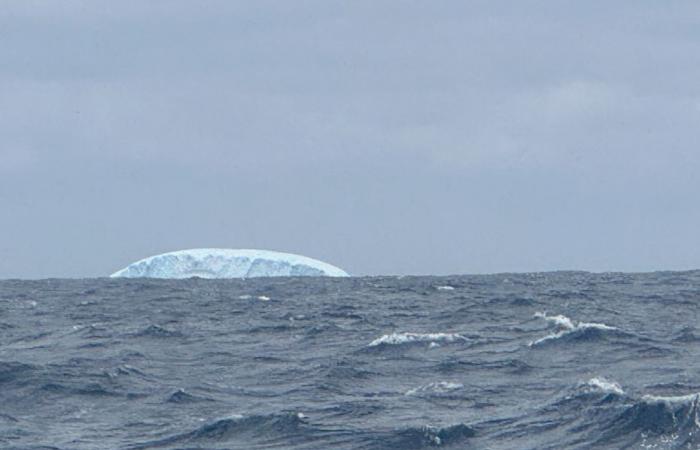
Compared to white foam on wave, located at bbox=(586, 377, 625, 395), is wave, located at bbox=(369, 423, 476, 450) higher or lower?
lower

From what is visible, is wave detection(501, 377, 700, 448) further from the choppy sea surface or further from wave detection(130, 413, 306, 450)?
wave detection(130, 413, 306, 450)

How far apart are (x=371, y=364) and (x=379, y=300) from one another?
2082 cm

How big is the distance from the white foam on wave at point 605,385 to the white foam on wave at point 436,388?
1.87 m

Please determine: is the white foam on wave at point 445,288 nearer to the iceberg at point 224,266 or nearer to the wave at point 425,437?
the wave at point 425,437

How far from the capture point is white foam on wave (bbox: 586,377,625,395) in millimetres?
16344

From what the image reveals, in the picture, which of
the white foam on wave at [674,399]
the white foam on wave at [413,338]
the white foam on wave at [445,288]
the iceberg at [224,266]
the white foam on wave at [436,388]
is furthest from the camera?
the iceberg at [224,266]

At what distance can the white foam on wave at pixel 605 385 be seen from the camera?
53.6 ft

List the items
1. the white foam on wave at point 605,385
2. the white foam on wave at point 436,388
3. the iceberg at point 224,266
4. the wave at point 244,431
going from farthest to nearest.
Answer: the iceberg at point 224,266 < the white foam on wave at point 436,388 < the white foam on wave at point 605,385 < the wave at point 244,431

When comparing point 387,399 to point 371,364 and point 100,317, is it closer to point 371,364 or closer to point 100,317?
point 371,364

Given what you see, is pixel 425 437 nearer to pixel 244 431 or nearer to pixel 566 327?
pixel 244 431

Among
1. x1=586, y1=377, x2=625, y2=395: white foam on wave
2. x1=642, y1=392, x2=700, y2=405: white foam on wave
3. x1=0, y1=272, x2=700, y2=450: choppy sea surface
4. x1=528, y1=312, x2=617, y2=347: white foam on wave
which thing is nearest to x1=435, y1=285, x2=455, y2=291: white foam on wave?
x1=0, y1=272, x2=700, y2=450: choppy sea surface

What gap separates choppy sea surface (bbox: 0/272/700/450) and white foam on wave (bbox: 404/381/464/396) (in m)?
0.03

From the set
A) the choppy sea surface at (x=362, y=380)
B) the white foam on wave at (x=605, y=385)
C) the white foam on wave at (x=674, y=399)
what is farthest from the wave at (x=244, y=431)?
the white foam on wave at (x=674, y=399)

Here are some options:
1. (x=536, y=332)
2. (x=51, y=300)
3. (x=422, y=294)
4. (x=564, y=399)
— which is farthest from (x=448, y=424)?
(x=51, y=300)
